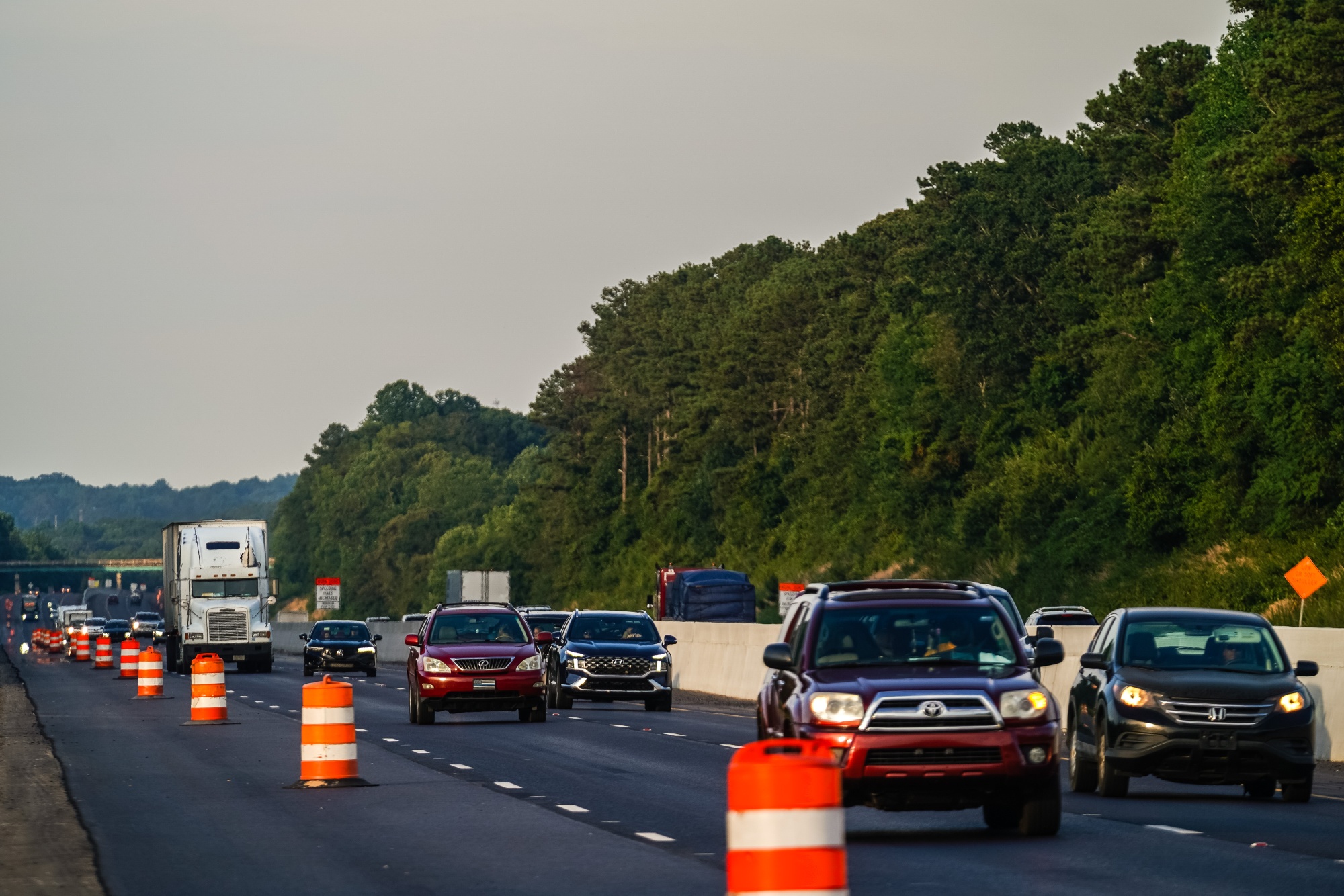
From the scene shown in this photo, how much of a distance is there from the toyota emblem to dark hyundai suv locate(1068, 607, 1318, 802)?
4243mm

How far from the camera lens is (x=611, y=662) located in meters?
37.1

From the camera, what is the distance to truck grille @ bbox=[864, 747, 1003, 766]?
559 inches

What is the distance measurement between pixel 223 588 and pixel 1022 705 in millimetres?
44675

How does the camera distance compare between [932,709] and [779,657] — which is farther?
[779,657]

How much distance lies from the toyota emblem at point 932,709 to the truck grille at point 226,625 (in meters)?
45.0

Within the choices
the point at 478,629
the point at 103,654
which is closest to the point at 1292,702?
the point at 478,629

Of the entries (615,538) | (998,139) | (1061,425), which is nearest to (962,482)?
(1061,425)

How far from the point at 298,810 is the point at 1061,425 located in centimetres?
6881

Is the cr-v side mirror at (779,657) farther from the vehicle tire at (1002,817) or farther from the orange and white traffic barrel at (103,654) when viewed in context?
the orange and white traffic barrel at (103,654)

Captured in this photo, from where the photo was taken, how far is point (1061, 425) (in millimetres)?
84438

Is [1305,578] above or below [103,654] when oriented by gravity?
above

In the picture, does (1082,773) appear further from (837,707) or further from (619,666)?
(619,666)

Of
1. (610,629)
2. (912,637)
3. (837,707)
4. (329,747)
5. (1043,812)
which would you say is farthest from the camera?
(610,629)

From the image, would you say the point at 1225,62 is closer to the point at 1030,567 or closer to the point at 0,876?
the point at 1030,567
